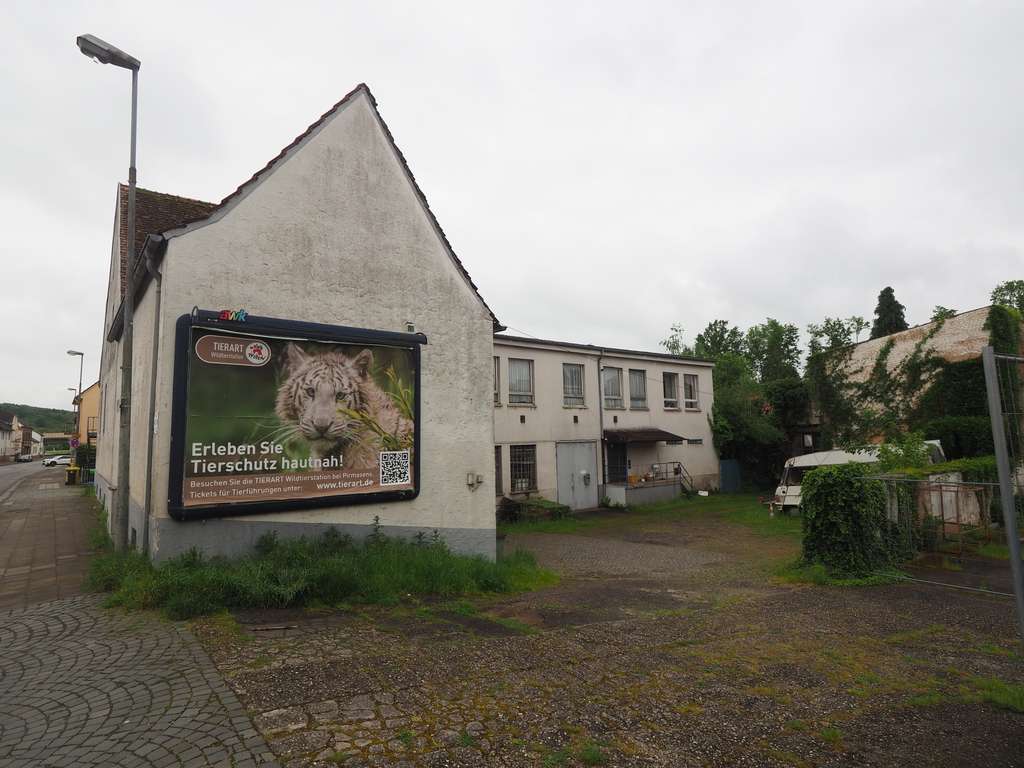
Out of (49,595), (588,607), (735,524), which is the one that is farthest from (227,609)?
(735,524)

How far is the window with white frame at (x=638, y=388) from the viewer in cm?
2721

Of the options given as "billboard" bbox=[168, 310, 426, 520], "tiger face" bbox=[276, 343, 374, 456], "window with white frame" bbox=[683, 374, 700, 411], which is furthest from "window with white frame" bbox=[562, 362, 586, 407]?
"tiger face" bbox=[276, 343, 374, 456]

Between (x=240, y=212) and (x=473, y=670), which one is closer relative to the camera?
(x=473, y=670)

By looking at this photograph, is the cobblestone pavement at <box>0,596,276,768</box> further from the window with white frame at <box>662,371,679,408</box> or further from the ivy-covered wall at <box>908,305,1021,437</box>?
the ivy-covered wall at <box>908,305,1021,437</box>

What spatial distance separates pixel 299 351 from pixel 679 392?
23.2 meters

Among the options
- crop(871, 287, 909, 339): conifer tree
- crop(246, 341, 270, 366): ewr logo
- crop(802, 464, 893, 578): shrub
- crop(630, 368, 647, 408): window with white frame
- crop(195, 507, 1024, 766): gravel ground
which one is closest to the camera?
crop(195, 507, 1024, 766): gravel ground

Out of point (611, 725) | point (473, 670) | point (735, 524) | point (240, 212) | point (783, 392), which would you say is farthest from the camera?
point (783, 392)

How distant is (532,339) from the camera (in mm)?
23266

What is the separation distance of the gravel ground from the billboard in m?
2.24

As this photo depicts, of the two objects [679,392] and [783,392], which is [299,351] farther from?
[783,392]

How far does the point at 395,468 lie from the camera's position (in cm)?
1017

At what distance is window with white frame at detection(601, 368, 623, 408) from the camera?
26.0 meters

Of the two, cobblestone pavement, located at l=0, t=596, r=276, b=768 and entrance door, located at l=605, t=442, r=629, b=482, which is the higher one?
entrance door, located at l=605, t=442, r=629, b=482

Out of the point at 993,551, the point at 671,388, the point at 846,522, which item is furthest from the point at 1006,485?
the point at 671,388
